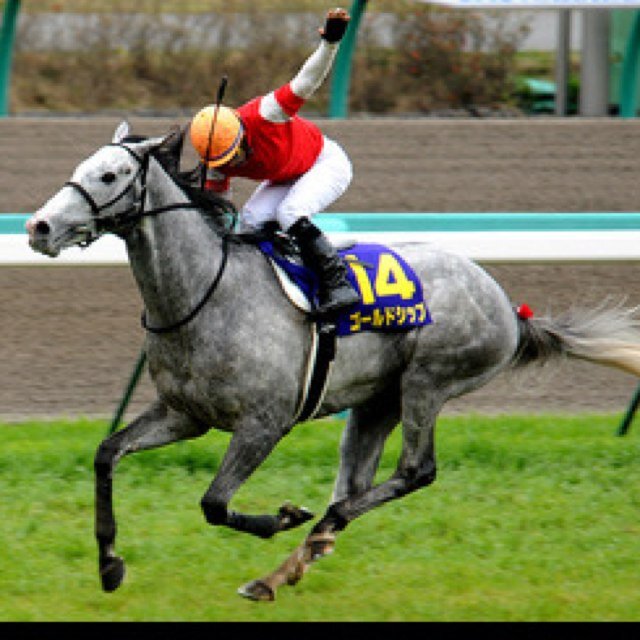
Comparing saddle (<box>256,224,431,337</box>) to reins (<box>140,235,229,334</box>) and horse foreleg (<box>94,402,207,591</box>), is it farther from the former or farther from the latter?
horse foreleg (<box>94,402,207,591</box>)

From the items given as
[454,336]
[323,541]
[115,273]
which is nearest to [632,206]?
[115,273]

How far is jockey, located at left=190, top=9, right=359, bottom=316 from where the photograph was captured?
17.3 feet

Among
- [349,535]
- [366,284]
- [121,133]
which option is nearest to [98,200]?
[121,133]

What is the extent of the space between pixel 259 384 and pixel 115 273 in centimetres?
330

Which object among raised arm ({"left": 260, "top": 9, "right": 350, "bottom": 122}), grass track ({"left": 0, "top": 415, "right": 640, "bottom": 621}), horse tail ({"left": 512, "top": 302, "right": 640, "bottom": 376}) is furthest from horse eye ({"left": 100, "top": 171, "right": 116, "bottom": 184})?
horse tail ({"left": 512, "top": 302, "right": 640, "bottom": 376})

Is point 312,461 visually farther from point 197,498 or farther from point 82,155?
Answer: point 82,155

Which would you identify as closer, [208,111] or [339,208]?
[208,111]

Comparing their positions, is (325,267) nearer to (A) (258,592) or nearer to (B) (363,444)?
(B) (363,444)

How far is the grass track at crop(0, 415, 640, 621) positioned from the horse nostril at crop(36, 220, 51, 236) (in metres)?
1.22

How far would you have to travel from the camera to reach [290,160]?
5582mm

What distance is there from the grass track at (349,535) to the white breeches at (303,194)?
4.03 feet

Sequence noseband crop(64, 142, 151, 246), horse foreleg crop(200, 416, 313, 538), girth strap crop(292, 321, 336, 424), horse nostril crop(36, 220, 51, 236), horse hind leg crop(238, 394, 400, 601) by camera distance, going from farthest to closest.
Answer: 1. horse hind leg crop(238, 394, 400, 601)
2. girth strap crop(292, 321, 336, 424)
3. horse foreleg crop(200, 416, 313, 538)
4. noseband crop(64, 142, 151, 246)
5. horse nostril crop(36, 220, 51, 236)

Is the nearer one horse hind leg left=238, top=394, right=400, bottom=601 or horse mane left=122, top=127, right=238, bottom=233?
horse mane left=122, top=127, right=238, bottom=233

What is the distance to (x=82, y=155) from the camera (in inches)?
339
